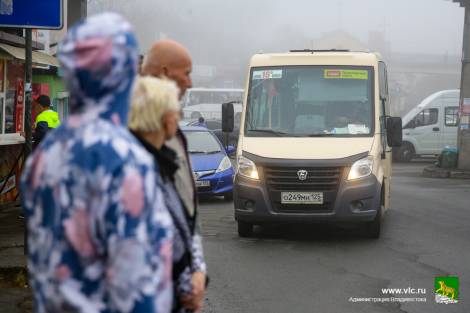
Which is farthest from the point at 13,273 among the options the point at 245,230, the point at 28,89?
the point at 245,230

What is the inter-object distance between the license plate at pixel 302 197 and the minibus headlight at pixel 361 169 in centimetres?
46

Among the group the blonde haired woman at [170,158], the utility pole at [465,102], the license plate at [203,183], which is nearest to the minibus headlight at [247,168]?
the license plate at [203,183]

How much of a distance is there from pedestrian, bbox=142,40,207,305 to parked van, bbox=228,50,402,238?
25.0 ft

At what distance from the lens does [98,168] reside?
232 cm

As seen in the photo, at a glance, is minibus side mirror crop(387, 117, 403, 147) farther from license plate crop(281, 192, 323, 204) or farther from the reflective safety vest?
the reflective safety vest

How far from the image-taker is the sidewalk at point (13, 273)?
7192mm

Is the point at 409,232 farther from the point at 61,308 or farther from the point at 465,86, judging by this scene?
the point at 465,86

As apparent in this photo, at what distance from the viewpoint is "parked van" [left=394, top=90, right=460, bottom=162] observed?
3434 centimetres

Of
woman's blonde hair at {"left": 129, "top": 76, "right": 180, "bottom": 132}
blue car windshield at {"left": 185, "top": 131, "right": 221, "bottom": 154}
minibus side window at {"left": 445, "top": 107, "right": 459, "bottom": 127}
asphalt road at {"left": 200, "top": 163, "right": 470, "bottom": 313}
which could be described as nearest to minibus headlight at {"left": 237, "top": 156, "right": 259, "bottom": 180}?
asphalt road at {"left": 200, "top": 163, "right": 470, "bottom": 313}

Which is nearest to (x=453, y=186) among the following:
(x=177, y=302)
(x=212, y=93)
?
(x=177, y=302)

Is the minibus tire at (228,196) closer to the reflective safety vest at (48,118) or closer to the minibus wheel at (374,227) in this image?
the reflective safety vest at (48,118)

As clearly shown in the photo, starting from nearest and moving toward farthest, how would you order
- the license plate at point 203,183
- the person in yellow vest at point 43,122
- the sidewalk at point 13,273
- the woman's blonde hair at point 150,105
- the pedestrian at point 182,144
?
the woman's blonde hair at point 150,105, the pedestrian at point 182,144, the sidewalk at point 13,273, the person in yellow vest at point 43,122, the license plate at point 203,183

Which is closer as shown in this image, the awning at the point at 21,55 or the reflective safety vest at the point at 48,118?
the awning at the point at 21,55

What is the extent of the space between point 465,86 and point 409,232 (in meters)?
14.5
